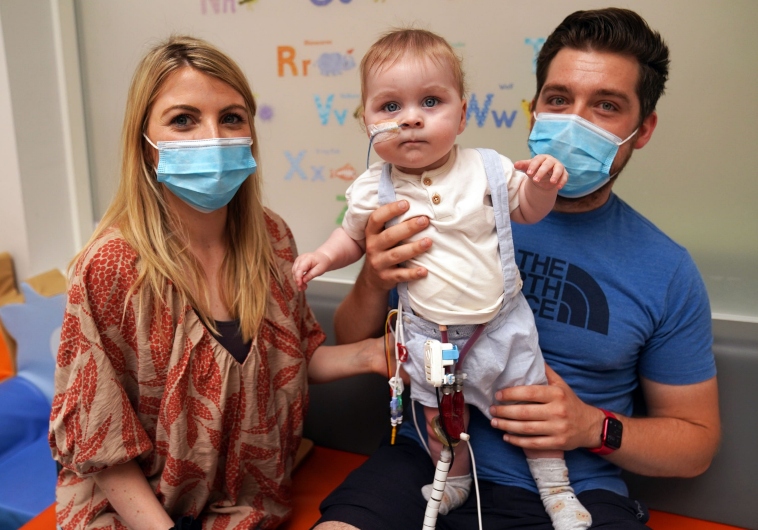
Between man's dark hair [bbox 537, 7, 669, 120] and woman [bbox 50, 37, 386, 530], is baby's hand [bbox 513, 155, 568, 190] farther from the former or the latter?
woman [bbox 50, 37, 386, 530]

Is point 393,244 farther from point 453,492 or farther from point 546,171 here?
point 453,492

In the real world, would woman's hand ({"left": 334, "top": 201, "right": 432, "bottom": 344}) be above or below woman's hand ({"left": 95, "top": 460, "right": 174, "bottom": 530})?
above

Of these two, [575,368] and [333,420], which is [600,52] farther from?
[333,420]

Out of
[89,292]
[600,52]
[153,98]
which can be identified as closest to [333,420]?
[89,292]

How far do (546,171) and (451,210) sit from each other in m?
0.21

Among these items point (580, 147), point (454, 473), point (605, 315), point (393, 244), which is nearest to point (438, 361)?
point (393, 244)

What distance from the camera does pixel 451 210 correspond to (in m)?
1.23

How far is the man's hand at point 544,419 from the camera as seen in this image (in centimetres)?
132

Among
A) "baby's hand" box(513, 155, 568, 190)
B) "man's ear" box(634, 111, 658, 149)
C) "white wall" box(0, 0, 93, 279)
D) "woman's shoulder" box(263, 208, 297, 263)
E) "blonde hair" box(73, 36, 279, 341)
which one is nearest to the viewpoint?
"baby's hand" box(513, 155, 568, 190)

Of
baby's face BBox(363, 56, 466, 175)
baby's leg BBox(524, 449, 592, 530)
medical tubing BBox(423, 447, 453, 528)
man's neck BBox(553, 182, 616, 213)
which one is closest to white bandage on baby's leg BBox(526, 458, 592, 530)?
baby's leg BBox(524, 449, 592, 530)

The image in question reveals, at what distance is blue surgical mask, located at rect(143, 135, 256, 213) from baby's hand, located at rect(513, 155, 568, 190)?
687mm

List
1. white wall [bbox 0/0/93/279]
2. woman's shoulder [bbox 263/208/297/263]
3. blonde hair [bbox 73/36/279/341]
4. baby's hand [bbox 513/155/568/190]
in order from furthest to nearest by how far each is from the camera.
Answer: white wall [bbox 0/0/93/279] → woman's shoulder [bbox 263/208/297/263] → blonde hair [bbox 73/36/279/341] → baby's hand [bbox 513/155/568/190]

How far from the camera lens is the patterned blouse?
51.2 inches

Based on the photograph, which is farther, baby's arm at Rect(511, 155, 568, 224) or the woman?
the woman
